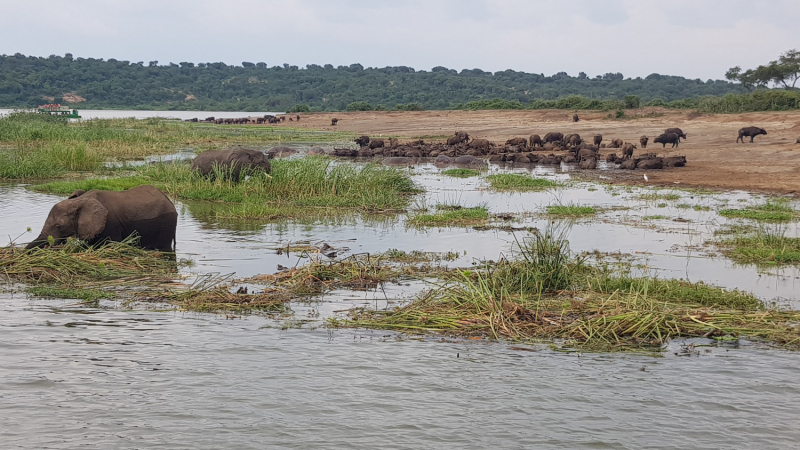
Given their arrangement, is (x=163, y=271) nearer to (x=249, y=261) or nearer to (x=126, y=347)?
(x=249, y=261)

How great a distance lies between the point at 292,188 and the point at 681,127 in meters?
23.9

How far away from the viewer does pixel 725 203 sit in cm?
1688

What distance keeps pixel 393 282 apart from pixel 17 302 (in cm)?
415

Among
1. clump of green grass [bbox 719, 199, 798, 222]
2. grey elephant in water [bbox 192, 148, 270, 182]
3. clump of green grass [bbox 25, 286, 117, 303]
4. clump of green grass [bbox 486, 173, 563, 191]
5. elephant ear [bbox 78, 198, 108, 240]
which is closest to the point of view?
clump of green grass [bbox 25, 286, 117, 303]

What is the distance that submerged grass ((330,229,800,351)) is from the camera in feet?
23.8

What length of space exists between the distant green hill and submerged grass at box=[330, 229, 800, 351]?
67316 millimetres

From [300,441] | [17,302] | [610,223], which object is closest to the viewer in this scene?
[300,441]

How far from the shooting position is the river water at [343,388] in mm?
5309

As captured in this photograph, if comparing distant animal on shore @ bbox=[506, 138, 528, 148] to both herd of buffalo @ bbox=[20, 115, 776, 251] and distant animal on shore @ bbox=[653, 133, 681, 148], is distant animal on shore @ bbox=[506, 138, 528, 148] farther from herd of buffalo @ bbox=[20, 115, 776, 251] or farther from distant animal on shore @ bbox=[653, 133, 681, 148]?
distant animal on shore @ bbox=[653, 133, 681, 148]

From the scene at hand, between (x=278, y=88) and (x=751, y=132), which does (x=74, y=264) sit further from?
(x=278, y=88)

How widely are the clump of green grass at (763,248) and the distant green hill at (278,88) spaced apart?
64149 mm

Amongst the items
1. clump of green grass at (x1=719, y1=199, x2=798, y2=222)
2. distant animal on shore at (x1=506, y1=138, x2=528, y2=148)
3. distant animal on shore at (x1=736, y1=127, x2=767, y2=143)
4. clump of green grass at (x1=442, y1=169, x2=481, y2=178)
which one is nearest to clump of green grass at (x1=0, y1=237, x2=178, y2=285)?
clump of green grass at (x1=719, y1=199, x2=798, y2=222)

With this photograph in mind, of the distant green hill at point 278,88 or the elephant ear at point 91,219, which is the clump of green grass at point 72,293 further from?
the distant green hill at point 278,88

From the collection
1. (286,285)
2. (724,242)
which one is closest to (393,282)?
(286,285)
